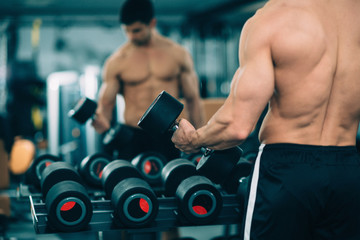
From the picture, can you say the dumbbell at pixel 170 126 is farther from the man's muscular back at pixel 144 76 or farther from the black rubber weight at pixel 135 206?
the man's muscular back at pixel 144 76

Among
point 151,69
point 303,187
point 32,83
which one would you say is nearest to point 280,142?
point 303,187

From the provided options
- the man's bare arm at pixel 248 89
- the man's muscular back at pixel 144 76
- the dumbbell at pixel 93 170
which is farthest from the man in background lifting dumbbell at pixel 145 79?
the man's bare arm at pixel 248 89

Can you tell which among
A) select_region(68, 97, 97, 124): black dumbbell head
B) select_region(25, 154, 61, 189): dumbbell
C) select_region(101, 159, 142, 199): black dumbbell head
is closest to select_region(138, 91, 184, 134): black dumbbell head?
select_region(101, 159, 142, 199): black dumbbell head

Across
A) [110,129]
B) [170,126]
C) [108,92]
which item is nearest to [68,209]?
[170,126]

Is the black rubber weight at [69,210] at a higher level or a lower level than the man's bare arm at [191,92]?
lower

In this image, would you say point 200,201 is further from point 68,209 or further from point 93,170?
point 93,170

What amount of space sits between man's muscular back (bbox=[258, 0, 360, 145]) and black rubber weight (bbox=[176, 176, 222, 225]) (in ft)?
1.43

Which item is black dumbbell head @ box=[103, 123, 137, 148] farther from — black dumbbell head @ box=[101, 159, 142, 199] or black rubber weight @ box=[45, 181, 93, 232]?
black rubber weight @ box=[45, 181, 93, 232]

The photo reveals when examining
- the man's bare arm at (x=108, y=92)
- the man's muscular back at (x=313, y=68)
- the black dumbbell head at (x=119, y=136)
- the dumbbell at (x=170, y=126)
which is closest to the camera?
the man's muscular back at (x=313, y=68)

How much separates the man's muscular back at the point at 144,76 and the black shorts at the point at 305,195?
1697mm

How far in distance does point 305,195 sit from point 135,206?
0.65 meters

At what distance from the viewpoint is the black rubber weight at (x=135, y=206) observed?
5.27 ft

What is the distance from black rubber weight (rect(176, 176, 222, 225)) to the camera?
5.46 feet

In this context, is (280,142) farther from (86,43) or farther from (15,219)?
(86,43)
